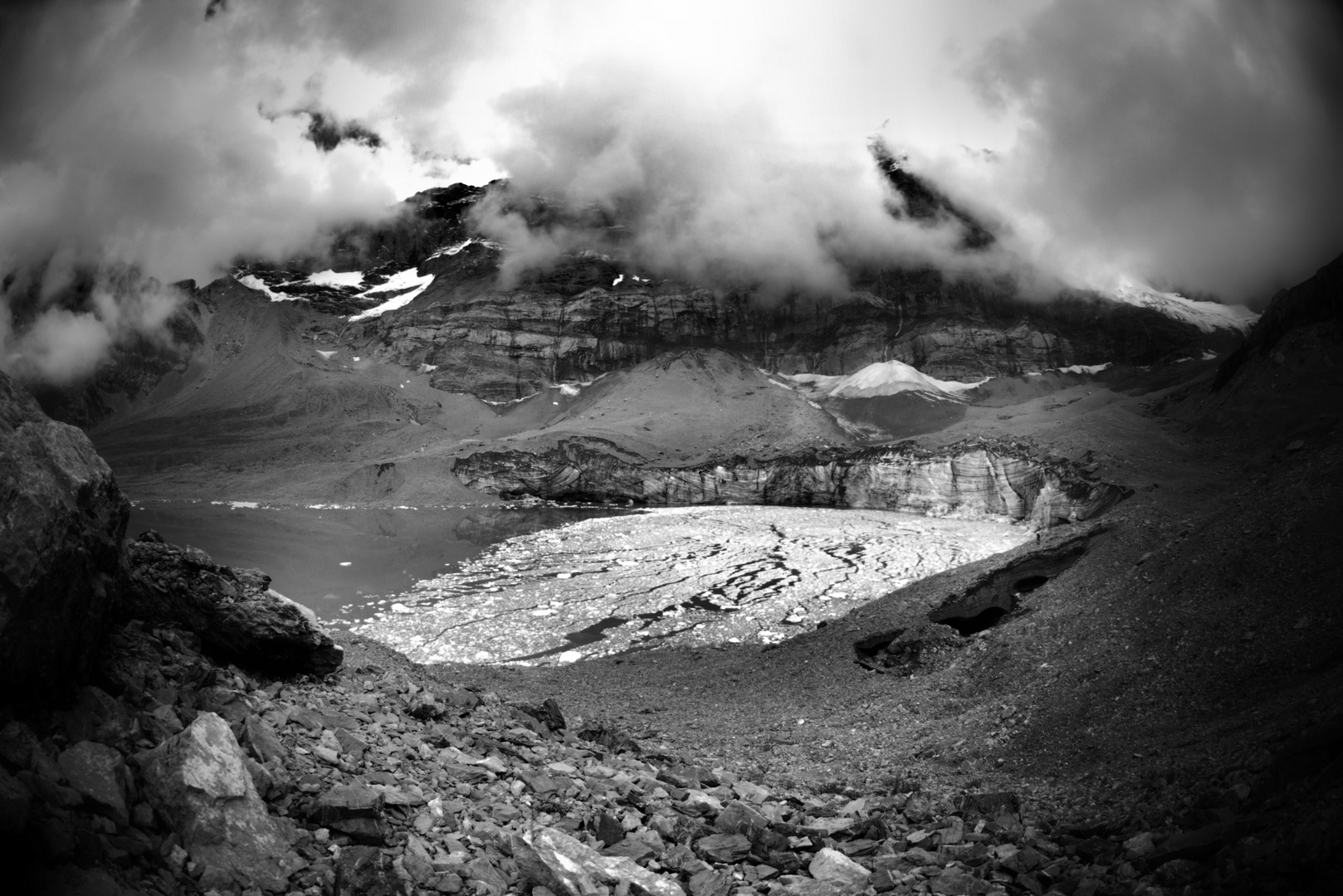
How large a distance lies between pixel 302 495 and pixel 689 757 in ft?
390

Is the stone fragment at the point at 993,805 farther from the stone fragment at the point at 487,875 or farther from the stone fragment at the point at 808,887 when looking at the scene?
the stone fragment at the point at 487,875

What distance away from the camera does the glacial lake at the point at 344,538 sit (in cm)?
3816

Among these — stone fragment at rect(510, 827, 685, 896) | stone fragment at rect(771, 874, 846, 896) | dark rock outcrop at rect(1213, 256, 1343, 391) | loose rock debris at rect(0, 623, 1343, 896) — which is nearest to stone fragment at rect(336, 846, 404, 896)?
loose rock debris at rect(0, 623, 1343, 896)

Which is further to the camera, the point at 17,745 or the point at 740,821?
the point at 740,821

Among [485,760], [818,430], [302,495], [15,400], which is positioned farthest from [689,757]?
[818,430]

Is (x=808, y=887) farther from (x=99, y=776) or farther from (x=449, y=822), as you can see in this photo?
(x=99, y=776)

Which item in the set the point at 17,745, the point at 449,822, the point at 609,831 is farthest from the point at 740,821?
the point at 17,745

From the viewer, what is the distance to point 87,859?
16.5 ft

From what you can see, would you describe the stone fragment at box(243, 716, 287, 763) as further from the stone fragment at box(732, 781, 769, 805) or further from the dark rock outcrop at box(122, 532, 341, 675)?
the stone fragment at box(732, 781, 769, 805)

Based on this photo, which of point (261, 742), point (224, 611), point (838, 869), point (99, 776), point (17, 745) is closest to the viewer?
point (17, 745)

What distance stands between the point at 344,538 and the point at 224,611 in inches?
2220

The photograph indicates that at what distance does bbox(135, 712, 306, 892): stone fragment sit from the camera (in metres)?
5.78

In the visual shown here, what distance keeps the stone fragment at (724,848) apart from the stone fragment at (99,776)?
514cm

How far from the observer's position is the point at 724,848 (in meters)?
7.53
